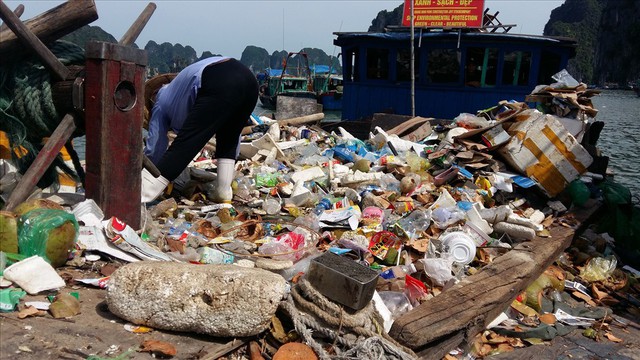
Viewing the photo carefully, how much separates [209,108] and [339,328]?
185cm

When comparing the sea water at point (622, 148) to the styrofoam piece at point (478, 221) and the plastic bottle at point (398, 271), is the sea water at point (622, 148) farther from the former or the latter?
the plastic bottle at point (398, 271)

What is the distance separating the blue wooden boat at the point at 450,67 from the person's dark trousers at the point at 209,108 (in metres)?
9.22

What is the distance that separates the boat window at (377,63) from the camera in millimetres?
12961

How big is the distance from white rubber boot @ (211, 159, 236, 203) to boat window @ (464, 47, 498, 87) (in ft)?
30.7

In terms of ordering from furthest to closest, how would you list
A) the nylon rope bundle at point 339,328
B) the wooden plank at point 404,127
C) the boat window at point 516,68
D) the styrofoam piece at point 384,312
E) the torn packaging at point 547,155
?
the boat window at point 516,68
the wooden plank at point 404,127
the torn packaging at point 547,155
the styrofoam piece at point 384,312
the nylon rope bundle at point 339,328

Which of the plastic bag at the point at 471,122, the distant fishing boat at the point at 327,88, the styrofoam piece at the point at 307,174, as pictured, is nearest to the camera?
the styrofoam piece at the point at 307,174

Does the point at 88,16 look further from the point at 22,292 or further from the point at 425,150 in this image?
the point at 425,150

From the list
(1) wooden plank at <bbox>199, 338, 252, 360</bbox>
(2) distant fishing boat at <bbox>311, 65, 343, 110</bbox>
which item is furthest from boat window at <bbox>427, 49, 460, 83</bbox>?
(2) distant fishing boat at <bbox>311, 65, 343, 110</bbox>

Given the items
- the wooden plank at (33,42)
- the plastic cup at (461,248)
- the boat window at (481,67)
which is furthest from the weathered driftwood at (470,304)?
the boat window at (481,67)

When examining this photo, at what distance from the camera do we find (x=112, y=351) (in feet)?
6.36

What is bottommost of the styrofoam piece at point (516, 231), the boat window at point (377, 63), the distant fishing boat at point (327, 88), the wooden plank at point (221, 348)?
the distant fishing boat at point (327, 88)

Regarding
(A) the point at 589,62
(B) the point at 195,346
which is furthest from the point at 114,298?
(A) the point at 589,62

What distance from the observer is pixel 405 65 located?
1278cm

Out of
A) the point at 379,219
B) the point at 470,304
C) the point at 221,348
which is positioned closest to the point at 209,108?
the point at 379,219
